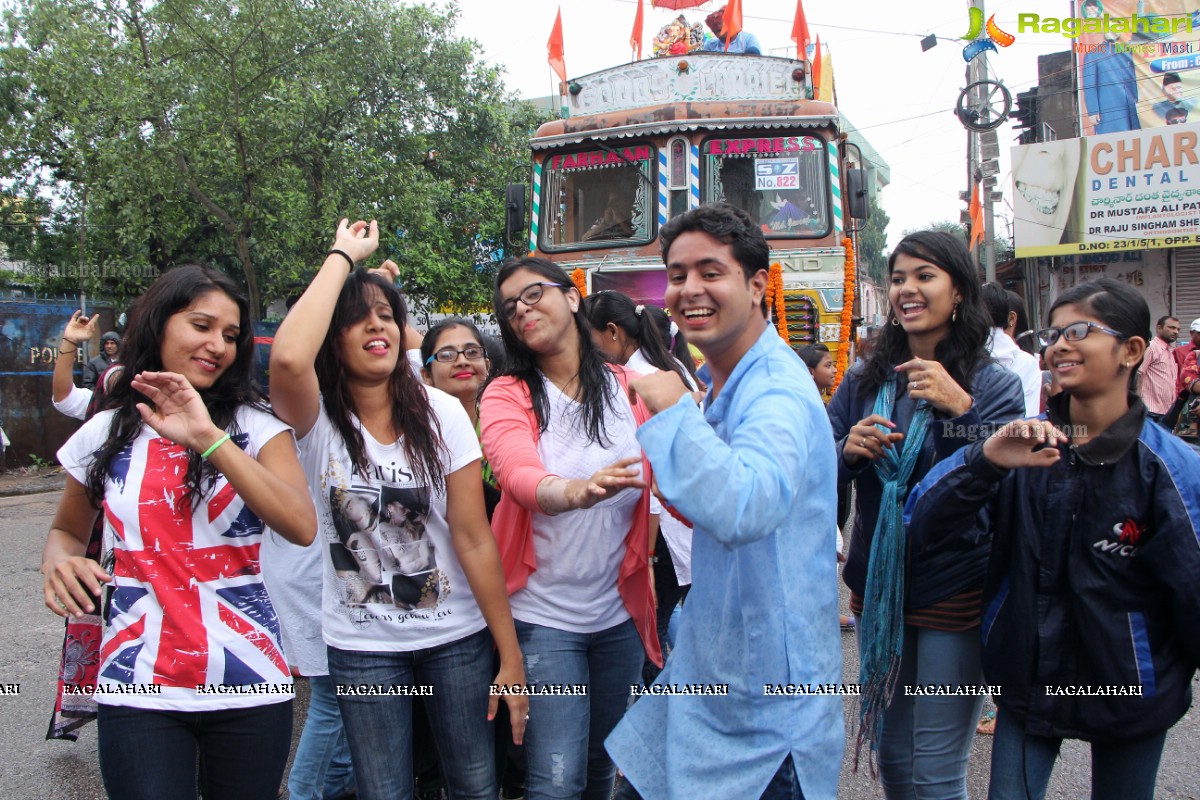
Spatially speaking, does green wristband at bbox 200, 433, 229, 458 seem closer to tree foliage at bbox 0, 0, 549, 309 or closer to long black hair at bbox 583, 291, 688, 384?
long black hair at bbox 583, 291, 688, 384

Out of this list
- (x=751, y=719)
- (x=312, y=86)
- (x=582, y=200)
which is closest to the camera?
(x=751, y=719)

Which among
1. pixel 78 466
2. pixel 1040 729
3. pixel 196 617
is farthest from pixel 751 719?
pixel 78 466

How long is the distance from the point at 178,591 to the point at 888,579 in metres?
1.84

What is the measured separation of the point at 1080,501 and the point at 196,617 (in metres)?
2.19

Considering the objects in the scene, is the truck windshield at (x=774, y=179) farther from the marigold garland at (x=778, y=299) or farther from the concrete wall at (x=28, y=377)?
the concrete wall at (x=28, y=377)

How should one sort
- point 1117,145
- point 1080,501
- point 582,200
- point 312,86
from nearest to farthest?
point 1080,501, point 582,200, point 312,86, point 1117,145

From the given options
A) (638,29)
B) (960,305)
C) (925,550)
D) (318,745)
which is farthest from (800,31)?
(318,745)

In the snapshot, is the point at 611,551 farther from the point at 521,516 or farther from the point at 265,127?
the point at 265,127

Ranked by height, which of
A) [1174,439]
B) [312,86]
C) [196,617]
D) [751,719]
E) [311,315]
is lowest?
[751,719]

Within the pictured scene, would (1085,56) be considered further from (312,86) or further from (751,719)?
(751,719)

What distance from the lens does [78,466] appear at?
2066 mm

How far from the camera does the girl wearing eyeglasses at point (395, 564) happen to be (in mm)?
2223

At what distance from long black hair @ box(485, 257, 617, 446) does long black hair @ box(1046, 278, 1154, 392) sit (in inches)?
51.2

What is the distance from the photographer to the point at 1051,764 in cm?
224
